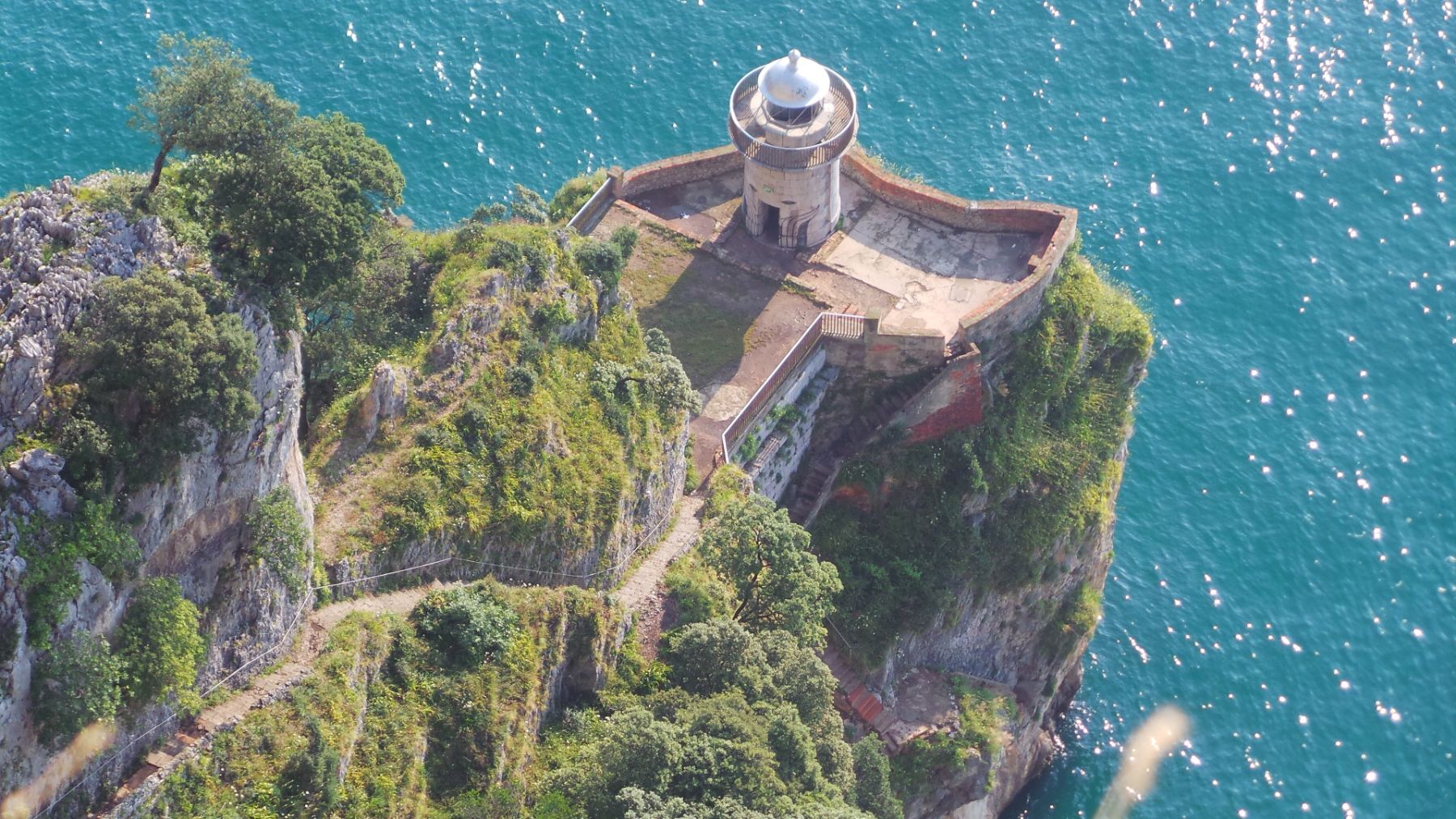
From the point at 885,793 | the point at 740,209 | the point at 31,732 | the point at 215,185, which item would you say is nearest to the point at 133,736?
the point at 31,732

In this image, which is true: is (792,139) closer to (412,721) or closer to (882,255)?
(882,255)

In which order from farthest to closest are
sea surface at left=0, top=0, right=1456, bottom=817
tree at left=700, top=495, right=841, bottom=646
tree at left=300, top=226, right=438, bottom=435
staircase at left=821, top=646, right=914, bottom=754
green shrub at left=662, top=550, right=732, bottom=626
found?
1. sea surface at left=0, top=0, right=1456, bottom=817
2. staircase at left=821, top=646, right=914, bottom=754
3. tree at left=700, top=495, right=841, bottom=646
4. green shrub at left=662, top=550, right=732, bottom=626
5. tree at left=300, top=226, right=438, bottom=435

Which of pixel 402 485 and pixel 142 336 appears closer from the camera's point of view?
pixel 142 336

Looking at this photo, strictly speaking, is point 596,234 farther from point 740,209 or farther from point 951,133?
point 951,133

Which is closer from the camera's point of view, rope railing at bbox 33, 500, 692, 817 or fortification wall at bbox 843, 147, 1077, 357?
rope railing at bbox 33, 500, 692, 817

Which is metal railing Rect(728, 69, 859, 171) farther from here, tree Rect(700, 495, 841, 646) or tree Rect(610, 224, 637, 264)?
tree Rect(700, 495, 841, 646)

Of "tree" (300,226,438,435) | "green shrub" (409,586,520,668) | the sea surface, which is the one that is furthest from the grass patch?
"green shrub" (409,586,520,668)

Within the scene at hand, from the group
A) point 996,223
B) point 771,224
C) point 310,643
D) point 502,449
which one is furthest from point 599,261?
point 310,643
